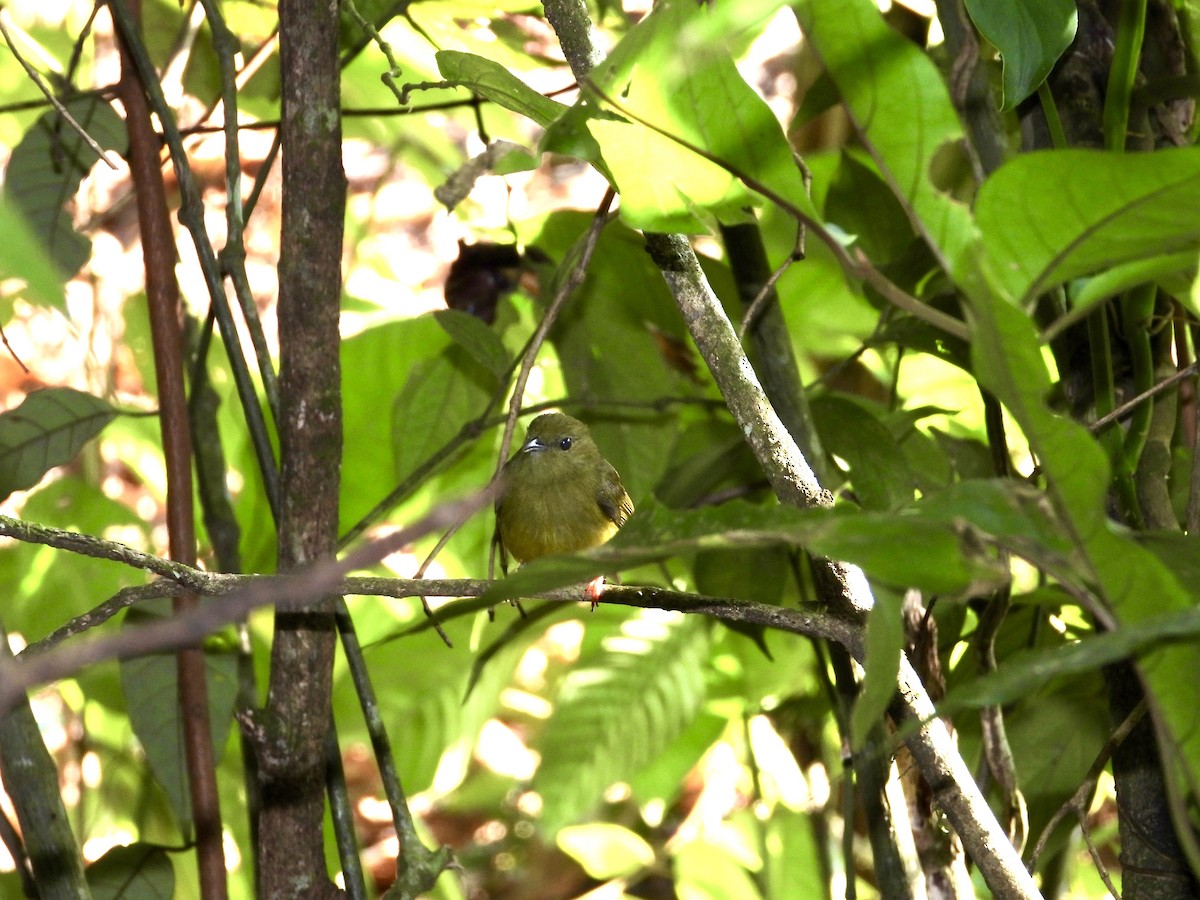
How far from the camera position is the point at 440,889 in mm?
1724

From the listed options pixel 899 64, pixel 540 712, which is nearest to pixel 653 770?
pixel 540 712

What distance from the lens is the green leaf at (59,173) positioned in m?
1.60

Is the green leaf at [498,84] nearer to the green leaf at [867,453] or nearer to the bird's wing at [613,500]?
the green leaf at [867,453]

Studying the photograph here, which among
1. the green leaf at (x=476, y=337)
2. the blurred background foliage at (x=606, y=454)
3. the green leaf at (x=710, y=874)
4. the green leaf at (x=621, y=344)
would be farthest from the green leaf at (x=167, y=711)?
the green leaf at (x=710, y=874)

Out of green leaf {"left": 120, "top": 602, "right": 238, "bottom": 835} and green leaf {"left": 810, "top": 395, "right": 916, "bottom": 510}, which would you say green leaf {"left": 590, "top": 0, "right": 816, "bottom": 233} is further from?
green leaf {"left": 120, "top": 602, "right": 238, "bottom": 835}

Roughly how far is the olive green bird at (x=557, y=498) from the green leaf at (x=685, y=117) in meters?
1.53

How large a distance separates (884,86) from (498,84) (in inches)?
11.1

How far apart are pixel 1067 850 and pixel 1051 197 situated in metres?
1.35

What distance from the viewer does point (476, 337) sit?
1473mm

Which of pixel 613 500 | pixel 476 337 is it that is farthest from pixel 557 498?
pixel 476 337

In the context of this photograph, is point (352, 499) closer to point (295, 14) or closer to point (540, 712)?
point (295, 14)

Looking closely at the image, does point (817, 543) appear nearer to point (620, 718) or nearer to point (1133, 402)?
point (1133, 402)

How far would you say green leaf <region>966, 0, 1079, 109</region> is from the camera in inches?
34.9

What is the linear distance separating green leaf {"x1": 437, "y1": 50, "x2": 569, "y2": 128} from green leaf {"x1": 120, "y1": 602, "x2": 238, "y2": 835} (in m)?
0.89
